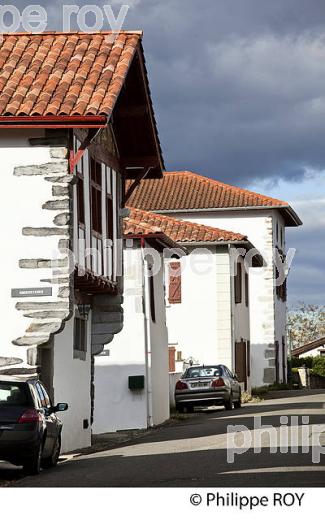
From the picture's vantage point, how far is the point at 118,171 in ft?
90.2

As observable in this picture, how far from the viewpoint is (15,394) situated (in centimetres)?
1773

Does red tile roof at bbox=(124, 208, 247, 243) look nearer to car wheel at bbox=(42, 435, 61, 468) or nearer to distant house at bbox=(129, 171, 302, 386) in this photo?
distant house at bbox=(129, 171, 302, 386)

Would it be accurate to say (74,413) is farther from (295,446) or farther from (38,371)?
(295,446)

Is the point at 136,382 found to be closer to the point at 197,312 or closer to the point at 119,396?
the point at 119,396

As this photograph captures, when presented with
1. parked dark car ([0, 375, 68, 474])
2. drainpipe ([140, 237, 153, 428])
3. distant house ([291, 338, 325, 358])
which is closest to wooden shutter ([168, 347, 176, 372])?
drainpipe ([140, 237, 153, 428])

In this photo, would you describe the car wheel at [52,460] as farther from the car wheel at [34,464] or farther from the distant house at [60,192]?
the distant house at [60,192]

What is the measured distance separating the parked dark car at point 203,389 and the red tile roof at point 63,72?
1461 centimetres

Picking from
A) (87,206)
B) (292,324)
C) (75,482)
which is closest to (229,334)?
(87,206)

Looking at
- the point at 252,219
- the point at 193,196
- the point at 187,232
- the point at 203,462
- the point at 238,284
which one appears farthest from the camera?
the point at 252,219

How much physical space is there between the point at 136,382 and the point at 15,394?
1380 centimetres

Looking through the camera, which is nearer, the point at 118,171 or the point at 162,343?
the point at 118,171

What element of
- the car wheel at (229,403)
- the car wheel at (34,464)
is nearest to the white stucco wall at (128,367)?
the car wheel at (229,403)

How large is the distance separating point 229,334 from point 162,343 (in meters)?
11.3

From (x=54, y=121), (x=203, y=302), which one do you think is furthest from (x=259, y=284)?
(x=54, y=121)
